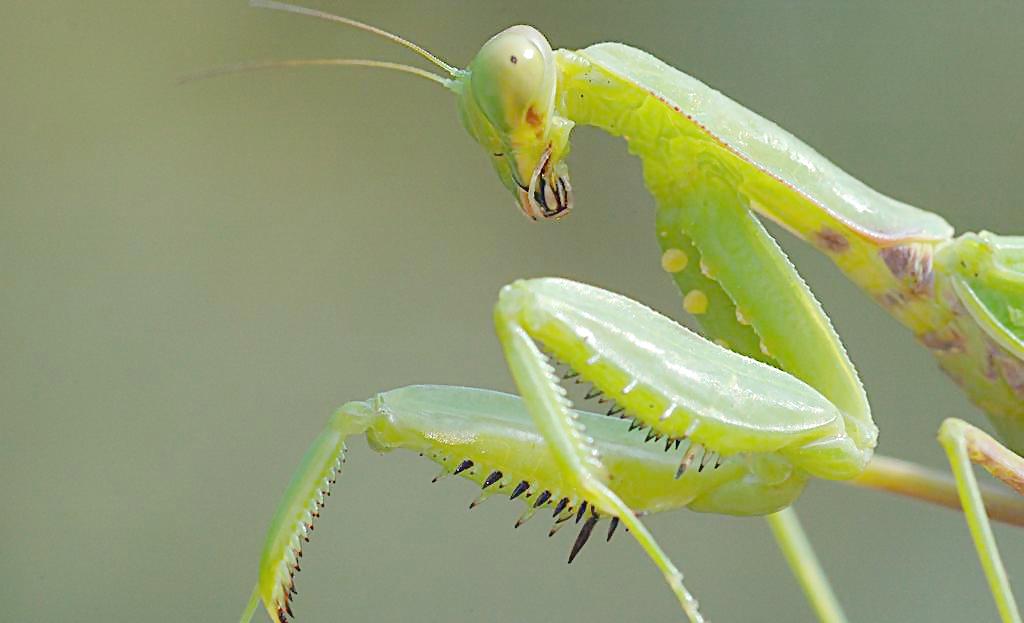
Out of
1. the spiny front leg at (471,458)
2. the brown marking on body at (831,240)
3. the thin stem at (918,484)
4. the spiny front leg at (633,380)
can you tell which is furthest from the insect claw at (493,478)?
the thin stem at (918,484)

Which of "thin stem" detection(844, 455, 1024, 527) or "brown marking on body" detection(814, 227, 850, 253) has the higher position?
"brown marking on body" detection(814, 227, 850, 253)

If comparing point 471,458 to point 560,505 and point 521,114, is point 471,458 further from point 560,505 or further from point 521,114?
point 521,114

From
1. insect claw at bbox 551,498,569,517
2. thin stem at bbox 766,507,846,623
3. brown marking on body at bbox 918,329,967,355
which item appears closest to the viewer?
insect claw at bbox 551,498,569,517

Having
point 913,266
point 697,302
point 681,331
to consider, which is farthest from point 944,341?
point 681,331

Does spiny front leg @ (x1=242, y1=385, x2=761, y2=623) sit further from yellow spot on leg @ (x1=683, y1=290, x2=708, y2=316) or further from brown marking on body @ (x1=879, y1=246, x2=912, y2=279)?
brown marking on body @ (x1=879, y1=246, x2=912, y2=279)

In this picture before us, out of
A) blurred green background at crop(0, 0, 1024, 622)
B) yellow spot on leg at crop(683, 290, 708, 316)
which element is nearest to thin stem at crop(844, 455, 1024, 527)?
yellow spot on leg at crop(683, 290, 708, 316)

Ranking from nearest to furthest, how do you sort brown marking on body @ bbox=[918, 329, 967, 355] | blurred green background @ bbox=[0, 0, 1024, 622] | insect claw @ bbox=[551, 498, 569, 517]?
insect claw @ bbox=[551, 498, 569, 517] < brown marking on body @ bbox=[918, 329, 967, 355] < blurred green background @ bbox=[0, 0, 1024, 622]

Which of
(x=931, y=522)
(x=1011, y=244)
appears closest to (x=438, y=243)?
(x=931, y=522)

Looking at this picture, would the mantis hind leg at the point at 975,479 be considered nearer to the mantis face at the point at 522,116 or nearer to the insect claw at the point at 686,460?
the insect claw at the point at 686,460
